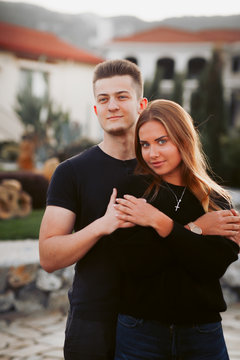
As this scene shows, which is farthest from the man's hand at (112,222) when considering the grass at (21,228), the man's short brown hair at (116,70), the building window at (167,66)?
the building window at (167,66)

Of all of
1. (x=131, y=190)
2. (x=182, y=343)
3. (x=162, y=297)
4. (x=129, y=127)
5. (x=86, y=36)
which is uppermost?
(x=86, y=36)

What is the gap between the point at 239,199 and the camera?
27.5 feet

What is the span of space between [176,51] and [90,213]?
22.7m

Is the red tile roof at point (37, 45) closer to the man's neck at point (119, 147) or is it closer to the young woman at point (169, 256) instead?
the man's neck at point (119, 147)

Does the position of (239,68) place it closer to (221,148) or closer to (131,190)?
(221,148)

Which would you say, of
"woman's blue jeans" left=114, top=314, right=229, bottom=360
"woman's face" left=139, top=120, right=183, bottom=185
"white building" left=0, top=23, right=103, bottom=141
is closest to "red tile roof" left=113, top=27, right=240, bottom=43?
"white building" left=0, top=23, right=103, bottom=141

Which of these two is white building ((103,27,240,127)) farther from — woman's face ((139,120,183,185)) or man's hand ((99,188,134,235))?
man's hand ((99,188,134,235))

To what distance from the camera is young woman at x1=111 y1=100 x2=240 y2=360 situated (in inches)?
60.7

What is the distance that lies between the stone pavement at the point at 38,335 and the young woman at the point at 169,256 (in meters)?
2.15

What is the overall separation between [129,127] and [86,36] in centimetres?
2416

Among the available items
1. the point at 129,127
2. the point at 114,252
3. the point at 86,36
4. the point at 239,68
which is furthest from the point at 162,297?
the point at 86,36

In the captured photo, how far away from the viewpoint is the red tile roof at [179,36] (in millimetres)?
22727

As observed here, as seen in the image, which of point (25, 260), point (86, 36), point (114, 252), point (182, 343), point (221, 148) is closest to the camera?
point (182, 343)

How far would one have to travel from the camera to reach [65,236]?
5.72 ft
